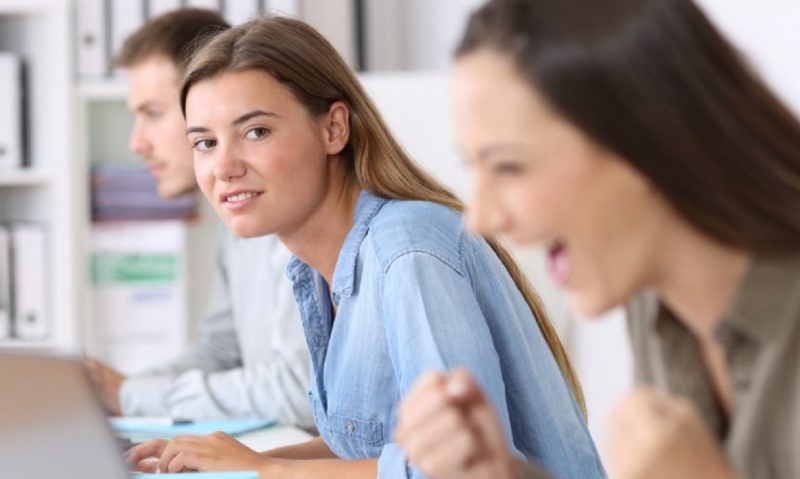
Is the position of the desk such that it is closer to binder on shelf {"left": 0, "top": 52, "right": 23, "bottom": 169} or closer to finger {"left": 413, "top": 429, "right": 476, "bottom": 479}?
finger {"left": 413, "top": 429, "right": 476, "bottom": 479}

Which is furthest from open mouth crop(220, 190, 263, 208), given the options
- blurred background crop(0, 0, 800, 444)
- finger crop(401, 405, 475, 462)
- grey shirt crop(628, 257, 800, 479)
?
blurred background crop(0, 0, 800, 444)

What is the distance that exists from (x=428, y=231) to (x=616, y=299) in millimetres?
626

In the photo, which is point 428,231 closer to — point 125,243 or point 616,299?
point 616,299

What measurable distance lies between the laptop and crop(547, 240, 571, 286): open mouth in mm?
354

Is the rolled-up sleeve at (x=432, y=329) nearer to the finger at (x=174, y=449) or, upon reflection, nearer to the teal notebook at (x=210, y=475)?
the teal notebook at (x=210, y=475)

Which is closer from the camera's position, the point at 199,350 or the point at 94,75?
the point at 199,350

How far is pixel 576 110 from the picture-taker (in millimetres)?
921

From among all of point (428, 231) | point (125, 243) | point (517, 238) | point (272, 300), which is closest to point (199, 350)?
point (272, 300)

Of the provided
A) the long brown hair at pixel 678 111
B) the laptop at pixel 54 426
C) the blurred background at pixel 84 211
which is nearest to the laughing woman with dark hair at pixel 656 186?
the long brown hair at pixel 678 111

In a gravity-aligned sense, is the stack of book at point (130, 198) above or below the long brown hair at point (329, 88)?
below

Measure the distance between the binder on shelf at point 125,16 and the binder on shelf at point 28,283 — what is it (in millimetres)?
540

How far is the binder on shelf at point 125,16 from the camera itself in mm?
3541

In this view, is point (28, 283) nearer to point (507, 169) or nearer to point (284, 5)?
point (284, 5)

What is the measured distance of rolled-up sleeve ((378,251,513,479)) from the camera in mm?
1438
